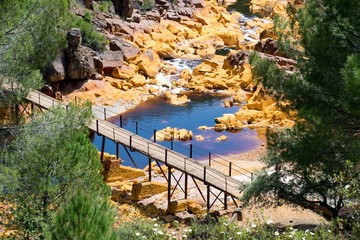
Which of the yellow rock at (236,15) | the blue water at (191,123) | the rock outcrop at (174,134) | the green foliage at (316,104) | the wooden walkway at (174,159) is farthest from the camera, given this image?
the yellow rock at (236,15)

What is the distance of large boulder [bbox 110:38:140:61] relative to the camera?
38.5 metres

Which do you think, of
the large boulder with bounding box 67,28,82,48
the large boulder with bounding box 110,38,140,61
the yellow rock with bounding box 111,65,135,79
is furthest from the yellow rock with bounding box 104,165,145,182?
the large boulder with bounding box 110,38,140,61

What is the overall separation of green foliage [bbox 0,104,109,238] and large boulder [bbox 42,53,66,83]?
17577 millimetres

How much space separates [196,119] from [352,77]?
75.7 ft

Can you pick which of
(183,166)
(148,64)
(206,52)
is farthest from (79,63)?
(206,52)

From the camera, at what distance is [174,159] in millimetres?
19484

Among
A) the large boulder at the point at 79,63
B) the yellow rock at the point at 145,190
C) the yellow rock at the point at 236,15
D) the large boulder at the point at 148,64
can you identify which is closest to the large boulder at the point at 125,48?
the large boulder at the point at 148,64

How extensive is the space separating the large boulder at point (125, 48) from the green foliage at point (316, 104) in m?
25.8

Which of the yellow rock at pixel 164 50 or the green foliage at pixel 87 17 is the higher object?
the green foliage at pixel 87 17

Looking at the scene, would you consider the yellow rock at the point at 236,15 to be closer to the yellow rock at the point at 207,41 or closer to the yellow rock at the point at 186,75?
the yellow rock at the point at 207,41

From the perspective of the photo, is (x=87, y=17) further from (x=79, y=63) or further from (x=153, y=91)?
(x=153, y=91)

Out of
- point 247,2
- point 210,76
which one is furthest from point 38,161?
point 247,2

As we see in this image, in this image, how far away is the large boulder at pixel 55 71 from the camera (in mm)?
31094

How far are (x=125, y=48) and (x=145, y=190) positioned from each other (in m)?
20.7
